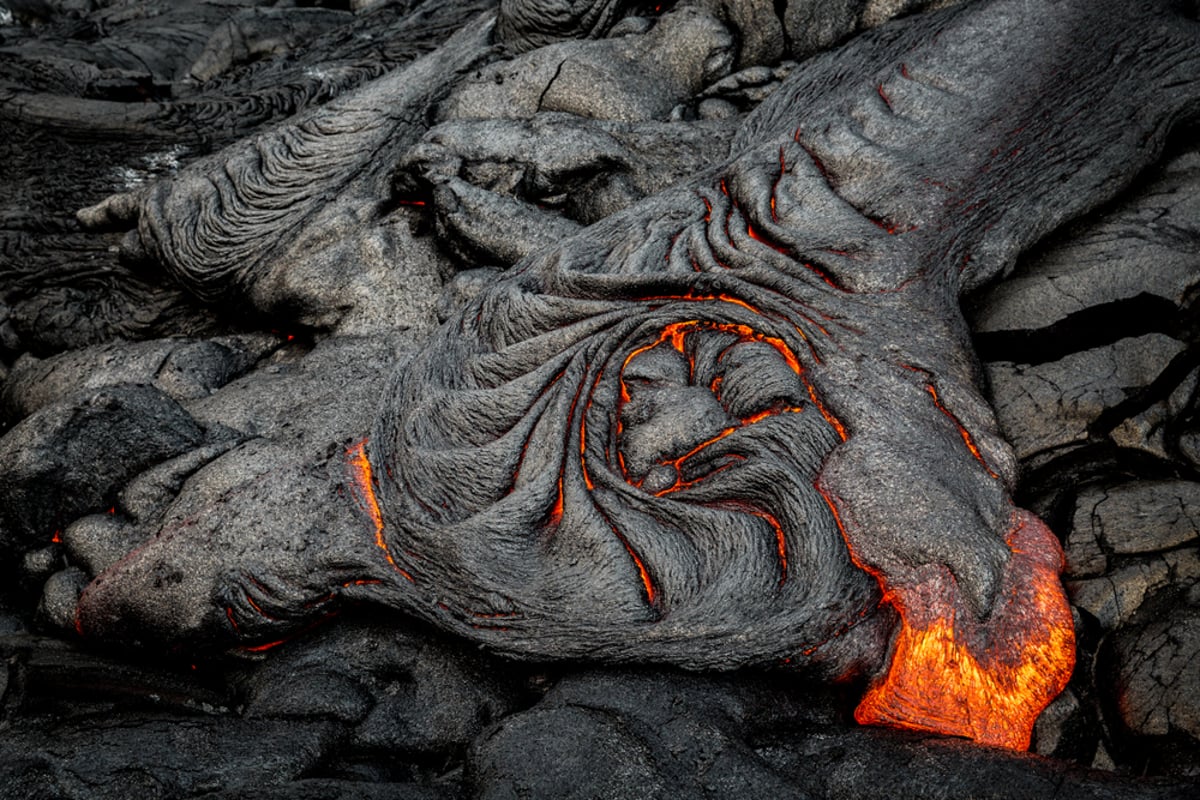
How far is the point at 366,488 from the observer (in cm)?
414

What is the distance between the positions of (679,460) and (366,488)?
1.41 m

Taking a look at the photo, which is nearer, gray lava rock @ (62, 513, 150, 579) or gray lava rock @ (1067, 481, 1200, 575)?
gray lava rock @ (1067, 481, 1200, 575)

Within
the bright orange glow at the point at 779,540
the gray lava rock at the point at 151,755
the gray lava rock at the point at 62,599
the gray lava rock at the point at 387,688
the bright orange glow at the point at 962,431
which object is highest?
the bright orange glow at the point at 962,431

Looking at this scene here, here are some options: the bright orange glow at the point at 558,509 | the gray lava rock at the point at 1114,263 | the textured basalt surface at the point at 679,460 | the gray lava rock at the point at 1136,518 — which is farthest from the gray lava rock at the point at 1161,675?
the bright orange glow at the point at 558,509

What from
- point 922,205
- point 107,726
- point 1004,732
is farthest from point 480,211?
point 1004,732

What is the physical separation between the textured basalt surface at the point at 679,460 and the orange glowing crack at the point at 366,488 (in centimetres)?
2

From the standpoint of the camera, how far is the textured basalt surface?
3.14m

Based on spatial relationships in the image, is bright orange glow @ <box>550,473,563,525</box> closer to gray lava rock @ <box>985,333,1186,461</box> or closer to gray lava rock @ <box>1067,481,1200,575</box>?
gray lava rock @ <box>985,333,1186,461</box>

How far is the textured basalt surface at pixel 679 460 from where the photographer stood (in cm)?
314

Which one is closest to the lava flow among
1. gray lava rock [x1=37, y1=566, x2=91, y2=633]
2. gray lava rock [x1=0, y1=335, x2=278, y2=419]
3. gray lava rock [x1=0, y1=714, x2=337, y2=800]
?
gray lava rock [x1=0, y1=714, x2=337, y2=800]

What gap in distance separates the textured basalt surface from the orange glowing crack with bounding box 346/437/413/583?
2 cm

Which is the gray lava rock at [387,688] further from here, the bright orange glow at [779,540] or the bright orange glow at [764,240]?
the bright orange glow at [764,240]

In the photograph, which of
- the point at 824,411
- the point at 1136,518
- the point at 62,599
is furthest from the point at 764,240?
the point at 62,599

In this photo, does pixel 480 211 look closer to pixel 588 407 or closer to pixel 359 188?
pixel 359 188
